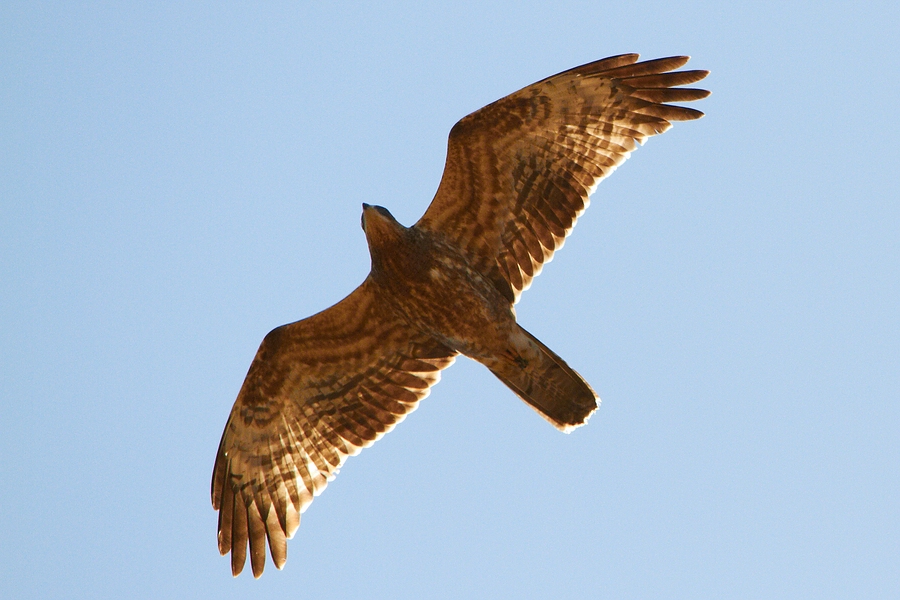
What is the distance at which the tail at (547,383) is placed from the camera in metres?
9.89

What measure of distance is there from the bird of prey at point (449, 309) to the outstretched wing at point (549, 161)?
12mm

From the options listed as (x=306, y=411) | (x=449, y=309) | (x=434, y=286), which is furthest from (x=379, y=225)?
(x=306, y=411)

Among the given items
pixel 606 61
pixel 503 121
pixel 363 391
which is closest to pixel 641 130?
pixel 606 61

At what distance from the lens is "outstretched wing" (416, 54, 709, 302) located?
10102 mm

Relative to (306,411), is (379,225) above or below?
above

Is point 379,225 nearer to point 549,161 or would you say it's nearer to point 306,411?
point 549,161

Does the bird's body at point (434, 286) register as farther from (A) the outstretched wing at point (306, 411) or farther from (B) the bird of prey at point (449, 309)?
(A) the outstretched wing at point (306, 411)

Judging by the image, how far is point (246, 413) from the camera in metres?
10.8

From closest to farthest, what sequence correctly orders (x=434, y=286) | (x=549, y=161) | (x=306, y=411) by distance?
(x=434, y=286), (x=549, y=161), (x=306, y=411)

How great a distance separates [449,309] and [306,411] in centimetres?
203

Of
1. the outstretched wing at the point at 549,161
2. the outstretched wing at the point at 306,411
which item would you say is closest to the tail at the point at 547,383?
the outstretched wing at the point at 549,161

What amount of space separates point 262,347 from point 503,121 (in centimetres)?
327

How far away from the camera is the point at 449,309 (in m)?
10.0

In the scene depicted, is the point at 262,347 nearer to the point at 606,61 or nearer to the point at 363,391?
the point at 363,391
